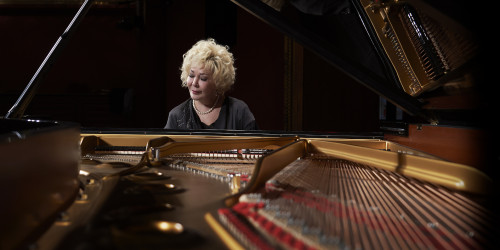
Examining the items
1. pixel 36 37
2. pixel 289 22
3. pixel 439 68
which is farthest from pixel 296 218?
pixel 36 37

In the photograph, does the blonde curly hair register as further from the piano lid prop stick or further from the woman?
the piano lid prop stick

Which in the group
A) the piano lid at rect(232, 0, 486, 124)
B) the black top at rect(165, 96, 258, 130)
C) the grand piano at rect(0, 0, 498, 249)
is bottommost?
the grand piano at rect(0, 0, 498, 249)

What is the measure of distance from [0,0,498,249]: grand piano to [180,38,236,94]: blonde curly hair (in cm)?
119

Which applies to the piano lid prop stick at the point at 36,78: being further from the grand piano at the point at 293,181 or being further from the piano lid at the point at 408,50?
the piano lid at the point at 408,50

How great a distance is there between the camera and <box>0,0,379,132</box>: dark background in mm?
6441

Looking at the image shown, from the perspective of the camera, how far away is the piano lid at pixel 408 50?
4.30 feet

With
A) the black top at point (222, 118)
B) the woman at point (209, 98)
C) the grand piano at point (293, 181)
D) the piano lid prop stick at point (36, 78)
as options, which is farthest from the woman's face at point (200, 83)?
the piano lid prop stick at point (36, 78)

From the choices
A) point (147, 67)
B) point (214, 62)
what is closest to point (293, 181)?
point (214, 62)

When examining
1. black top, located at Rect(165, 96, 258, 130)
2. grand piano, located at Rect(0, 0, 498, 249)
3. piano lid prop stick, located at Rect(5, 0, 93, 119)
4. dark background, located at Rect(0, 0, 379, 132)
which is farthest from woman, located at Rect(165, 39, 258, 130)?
dark background, located at Rect(0, 0, 379, 132)

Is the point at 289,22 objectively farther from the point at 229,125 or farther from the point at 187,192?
the point at 229,125

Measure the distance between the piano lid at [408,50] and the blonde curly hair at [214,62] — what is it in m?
1.20

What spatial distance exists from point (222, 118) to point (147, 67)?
15.6 ft

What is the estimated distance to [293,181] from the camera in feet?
3.72

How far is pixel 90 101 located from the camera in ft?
21.2
